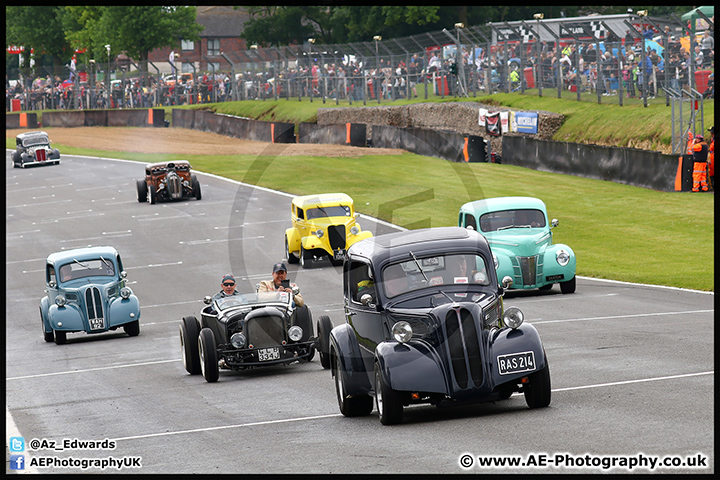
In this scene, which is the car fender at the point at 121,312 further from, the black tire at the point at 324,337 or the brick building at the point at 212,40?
the brick building at the point at 212,40

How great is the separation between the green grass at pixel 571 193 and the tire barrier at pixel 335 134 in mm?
2918

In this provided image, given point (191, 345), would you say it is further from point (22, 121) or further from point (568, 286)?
point (22, 121)

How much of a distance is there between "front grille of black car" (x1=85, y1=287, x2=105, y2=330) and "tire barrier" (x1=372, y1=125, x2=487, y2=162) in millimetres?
26187

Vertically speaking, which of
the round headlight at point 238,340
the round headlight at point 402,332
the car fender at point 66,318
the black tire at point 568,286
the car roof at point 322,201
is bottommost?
the car fender at point 66,318

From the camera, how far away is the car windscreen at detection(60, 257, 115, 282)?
66.7 feet

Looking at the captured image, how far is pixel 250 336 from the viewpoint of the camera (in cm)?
1419

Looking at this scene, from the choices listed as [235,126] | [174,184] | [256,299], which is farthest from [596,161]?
[235,126]

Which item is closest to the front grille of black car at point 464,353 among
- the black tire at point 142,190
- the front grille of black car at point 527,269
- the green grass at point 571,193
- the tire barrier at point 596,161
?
the front grille of black car at point 527,269

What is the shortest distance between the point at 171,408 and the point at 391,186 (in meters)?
27.9

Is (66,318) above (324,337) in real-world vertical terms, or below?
below

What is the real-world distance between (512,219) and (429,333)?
1171 cm

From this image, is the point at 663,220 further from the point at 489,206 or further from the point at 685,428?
the point at 685,428

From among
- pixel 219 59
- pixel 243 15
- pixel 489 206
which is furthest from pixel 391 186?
pixel 243 15

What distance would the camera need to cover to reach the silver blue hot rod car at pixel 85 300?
64.6 feet
